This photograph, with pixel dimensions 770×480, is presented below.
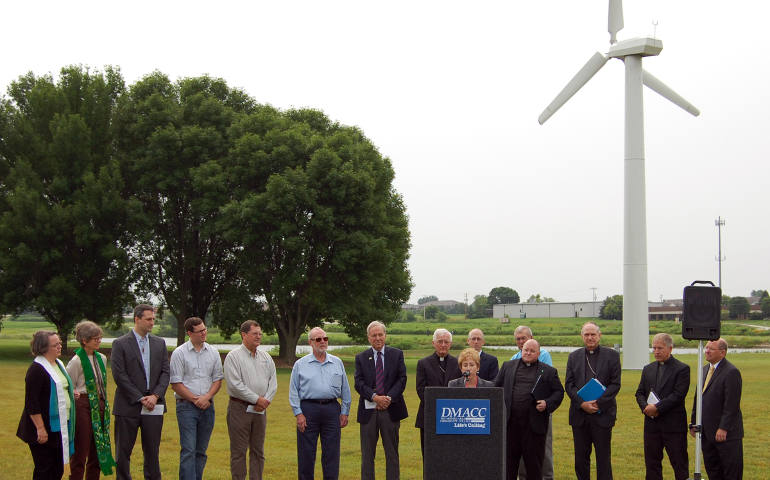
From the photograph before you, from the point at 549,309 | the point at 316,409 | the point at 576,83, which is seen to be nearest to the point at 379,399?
the point at 316,409

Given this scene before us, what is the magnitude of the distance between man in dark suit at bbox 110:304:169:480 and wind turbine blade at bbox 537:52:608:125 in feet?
96.9

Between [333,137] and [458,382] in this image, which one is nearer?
[458,382]

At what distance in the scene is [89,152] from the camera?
127 feet

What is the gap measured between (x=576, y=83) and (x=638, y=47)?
3083mm

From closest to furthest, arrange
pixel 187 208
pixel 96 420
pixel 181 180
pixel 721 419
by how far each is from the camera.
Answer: pixel 96 420, pixel 721 419, pixel 181 180, pixel 187 208

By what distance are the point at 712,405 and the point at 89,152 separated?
3453cm

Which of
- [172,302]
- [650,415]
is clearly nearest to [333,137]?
[172,302]

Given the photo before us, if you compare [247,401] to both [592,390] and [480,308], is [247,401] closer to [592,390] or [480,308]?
[592,390]

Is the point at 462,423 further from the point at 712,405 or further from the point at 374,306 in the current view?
the point at 374,306

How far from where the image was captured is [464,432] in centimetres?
852

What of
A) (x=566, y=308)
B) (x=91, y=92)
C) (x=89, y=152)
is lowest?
(x=566, y=308)

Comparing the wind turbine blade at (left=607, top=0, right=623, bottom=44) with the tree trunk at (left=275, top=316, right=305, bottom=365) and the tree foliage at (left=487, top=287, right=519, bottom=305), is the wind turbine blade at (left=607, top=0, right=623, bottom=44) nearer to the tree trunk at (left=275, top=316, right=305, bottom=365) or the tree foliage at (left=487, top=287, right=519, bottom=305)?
the tree trunk at (left=275, top=316, right=305, bottom=365)

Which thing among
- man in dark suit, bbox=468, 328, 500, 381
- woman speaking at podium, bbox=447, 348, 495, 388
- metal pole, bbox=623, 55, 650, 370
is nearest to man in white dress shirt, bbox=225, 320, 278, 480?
woman speaking at podium, bbox=447, 348, 495, 388

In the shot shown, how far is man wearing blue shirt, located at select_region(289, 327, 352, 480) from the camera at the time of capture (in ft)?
32.1
